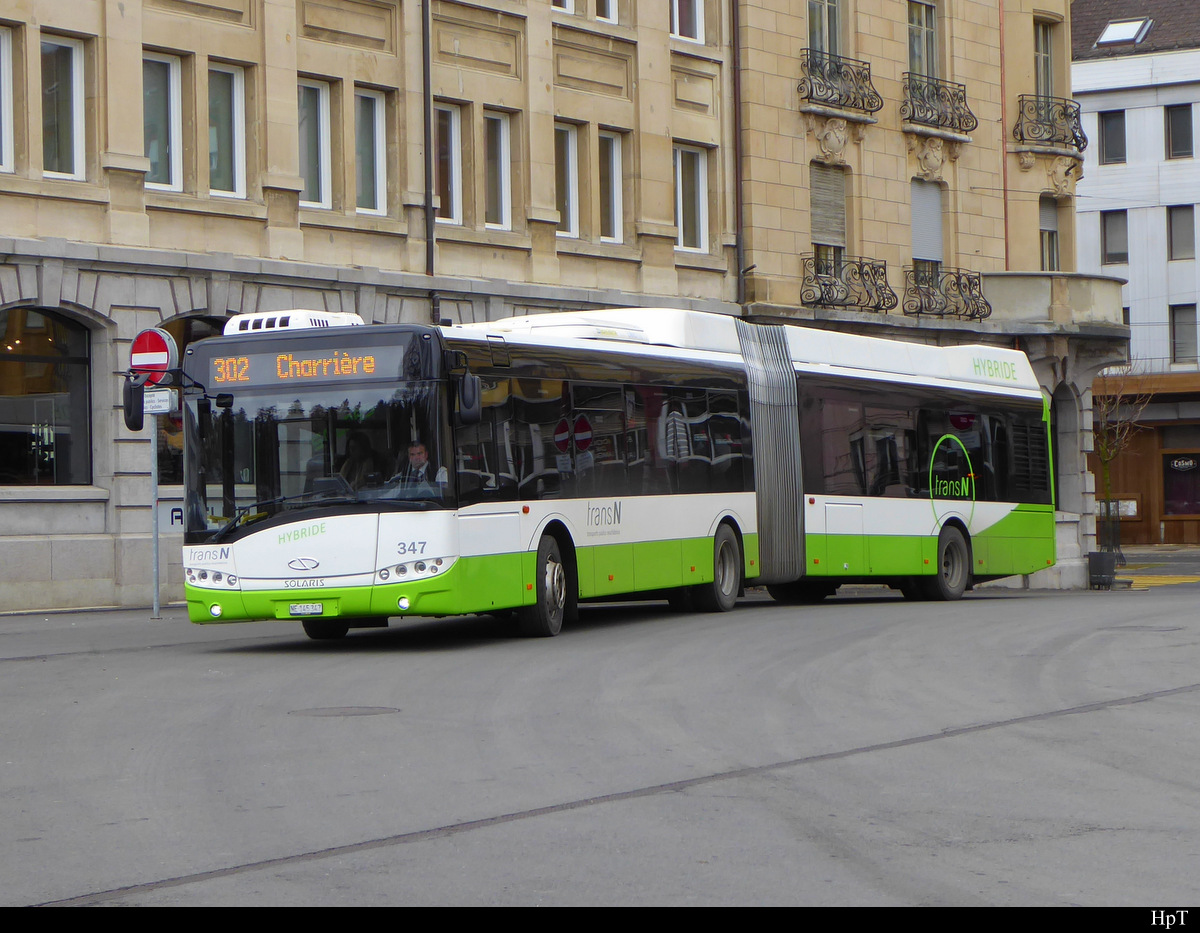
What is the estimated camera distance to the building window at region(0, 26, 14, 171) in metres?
23.1

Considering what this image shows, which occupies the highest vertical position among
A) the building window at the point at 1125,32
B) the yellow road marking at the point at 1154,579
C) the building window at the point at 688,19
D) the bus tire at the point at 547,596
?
the building window at the point at 1125,32

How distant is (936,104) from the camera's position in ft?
125

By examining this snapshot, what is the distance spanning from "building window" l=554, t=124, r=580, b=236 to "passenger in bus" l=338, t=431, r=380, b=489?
50.9 ft

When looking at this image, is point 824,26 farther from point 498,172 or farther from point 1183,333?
point 1183,333

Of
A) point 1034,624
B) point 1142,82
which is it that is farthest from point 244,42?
point 1142,82

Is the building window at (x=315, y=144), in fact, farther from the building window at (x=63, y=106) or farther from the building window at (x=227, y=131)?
the building window at (x=63, y=106)

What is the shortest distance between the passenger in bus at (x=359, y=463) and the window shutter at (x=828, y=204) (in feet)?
68.9

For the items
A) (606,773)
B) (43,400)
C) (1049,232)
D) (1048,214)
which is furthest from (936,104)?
(606,773)

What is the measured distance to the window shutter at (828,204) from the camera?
116ft

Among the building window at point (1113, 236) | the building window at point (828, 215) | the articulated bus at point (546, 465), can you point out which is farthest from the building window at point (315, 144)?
the building window at point (1113, 236)

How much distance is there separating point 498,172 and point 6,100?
8.63 metres

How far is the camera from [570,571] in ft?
58.5

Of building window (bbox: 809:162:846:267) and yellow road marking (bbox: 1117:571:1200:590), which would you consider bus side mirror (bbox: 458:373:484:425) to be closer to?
building window (bbox: 809:162:846:267)
